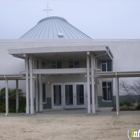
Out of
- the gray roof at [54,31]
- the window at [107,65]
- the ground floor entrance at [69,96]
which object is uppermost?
the gray roof at [54,31]

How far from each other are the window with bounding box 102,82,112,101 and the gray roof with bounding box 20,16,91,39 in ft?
29.2

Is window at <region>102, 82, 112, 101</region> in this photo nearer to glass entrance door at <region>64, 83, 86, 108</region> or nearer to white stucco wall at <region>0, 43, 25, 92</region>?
glass entrance door at <region>64, 83, 86, 108</region>

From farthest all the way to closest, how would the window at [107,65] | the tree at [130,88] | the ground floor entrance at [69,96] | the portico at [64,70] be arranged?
the window at [107,65] → the tree at [130,88] → the ground floor entrance at [69,96] → the portico at [64,70]

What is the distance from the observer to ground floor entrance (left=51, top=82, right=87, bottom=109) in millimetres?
26078

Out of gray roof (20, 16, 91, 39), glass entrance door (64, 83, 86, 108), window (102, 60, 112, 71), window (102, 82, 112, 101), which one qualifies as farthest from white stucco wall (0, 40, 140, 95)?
gray roof (20, 16, 91, 39)

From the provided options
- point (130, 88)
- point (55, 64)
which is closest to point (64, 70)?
point (55, 64)

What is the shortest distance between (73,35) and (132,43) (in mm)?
9569

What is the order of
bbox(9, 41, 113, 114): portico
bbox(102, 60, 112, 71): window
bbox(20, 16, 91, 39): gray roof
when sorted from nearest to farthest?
bbox(9, 41, 113, 114): portico → bbox(102, 60, 112, 71): window → bbox(20, 16, 91, 39): gray roof

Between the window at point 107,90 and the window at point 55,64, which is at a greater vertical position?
the window at point 55,64

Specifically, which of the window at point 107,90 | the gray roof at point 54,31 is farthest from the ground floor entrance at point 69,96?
the gray roof at point 54,31

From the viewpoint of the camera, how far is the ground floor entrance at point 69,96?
26078mm

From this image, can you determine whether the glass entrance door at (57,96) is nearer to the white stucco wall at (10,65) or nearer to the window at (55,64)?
the window at (55,64)

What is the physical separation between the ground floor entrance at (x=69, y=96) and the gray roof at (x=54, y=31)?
8681 mm

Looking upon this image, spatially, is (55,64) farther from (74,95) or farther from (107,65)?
(107,65)
